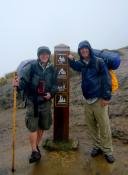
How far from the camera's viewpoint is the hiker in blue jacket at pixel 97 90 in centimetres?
769

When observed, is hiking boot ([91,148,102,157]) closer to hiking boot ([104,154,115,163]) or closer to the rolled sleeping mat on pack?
hiking boot ([104,154,115,163])

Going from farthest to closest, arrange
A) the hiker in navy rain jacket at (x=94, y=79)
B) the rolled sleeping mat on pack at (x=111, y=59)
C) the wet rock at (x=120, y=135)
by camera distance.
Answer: the wet rock at (x=120, y=135), the rolled sleeping mat on pack at (x=111, y=59), the hiker in navy rain jacket at (x=94, y=79)

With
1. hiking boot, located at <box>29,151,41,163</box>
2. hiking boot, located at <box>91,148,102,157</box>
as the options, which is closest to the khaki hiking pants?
hiking boot, located at <box>91,148,102,157</box>

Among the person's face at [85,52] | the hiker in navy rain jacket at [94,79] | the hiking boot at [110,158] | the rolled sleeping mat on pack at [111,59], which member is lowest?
the hiking boot at [110,158]

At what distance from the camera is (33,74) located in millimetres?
7922

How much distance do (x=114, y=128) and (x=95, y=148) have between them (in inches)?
71.1

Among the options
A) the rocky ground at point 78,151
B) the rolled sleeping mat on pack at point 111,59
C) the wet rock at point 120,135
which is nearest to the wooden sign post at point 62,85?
the rocky ground at point 78,151

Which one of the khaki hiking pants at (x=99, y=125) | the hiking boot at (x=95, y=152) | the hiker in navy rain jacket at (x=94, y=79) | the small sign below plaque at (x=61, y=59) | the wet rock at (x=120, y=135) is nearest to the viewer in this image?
the hiker in navy rain jacket at (x=94, y=79)

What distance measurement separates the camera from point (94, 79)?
25.5 feet

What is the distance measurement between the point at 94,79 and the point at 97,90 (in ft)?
0.77

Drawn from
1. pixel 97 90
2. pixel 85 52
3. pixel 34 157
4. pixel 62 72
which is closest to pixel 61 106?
pixel 62 72

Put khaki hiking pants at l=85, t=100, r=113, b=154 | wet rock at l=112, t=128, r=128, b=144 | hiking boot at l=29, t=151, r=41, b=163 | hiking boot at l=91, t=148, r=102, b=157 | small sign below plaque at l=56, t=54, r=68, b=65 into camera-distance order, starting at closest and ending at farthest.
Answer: khaki hiking pants at l=85, t=100, r=113, b=154
hiking boot at l=29, t=151, r=41, b=163
hiking boot at l=91, t=148, r=102, b=157
small sign below plaque at l=56, t=54, r=68, b=65
wet rock at l=112, t=128, r=128, b=144

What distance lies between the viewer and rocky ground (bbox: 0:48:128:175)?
25.5ft

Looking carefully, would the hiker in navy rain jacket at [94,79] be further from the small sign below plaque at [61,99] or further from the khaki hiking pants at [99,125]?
the small sign below plaque at [61,99]
